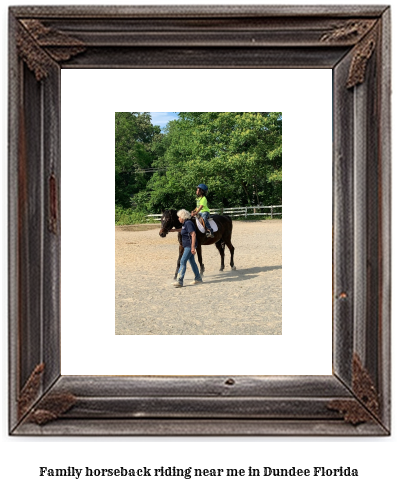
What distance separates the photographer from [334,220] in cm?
245

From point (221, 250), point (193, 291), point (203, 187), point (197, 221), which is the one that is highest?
point (203, 187)

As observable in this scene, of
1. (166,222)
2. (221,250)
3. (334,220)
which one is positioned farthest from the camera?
(221,250)

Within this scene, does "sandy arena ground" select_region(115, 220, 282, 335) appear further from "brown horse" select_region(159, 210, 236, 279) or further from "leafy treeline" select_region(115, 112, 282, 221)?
"leafy treeline" select_region(115, 112, 282, 221)

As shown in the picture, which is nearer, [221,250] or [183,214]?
[183,214]

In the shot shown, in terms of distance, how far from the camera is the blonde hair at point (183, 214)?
386 cm

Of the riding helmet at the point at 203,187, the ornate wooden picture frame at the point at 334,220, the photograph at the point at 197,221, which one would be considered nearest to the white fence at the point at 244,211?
the photograph at the point at 197,221

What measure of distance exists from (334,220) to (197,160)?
156 cm

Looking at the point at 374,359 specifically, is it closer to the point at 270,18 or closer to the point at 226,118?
the point at 226,118

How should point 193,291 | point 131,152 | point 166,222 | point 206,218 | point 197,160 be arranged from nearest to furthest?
point 131,152
point 193,291
point 197,160
point 166,222
point 206,218

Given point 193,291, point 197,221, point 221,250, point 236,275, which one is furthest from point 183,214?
point 193,291

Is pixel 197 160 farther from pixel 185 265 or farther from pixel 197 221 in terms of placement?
pixel 185 265

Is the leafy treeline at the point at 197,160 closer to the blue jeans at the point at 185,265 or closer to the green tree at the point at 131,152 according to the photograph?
the green tree at the point at 131,152

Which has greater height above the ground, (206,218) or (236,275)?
(206,218)

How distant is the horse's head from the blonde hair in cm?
7
